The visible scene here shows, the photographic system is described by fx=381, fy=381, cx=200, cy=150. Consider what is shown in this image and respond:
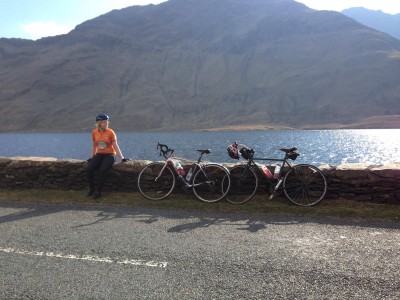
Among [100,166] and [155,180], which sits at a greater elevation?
[100,166]

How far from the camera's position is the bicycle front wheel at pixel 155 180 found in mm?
10373

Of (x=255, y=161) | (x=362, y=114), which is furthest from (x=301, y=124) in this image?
(x=255, y=161)

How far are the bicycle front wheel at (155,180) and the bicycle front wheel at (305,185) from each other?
3103 millimetres

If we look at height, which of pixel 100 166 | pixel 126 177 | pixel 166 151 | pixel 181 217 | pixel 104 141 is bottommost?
pixel 181 217

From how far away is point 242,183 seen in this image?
9883mm

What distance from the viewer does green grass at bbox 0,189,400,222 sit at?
8.05 meters

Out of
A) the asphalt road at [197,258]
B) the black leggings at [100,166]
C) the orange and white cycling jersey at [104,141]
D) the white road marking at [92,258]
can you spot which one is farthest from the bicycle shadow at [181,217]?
the orange and white cycling jersey at [104,141]

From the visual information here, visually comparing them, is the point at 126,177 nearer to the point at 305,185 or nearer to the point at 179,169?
the point at 179,169

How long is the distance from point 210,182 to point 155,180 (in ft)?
5.17

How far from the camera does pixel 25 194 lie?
10.8m

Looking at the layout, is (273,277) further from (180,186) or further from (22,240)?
(180,186)

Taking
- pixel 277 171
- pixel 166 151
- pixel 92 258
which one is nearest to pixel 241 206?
pixel 277 171

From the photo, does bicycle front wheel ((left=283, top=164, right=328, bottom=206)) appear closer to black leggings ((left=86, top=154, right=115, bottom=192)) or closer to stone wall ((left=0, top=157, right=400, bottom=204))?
stone wall ((left=0, top=157, right=400, bottom=204))

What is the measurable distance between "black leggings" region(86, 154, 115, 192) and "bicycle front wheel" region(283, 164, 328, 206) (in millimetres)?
4762
